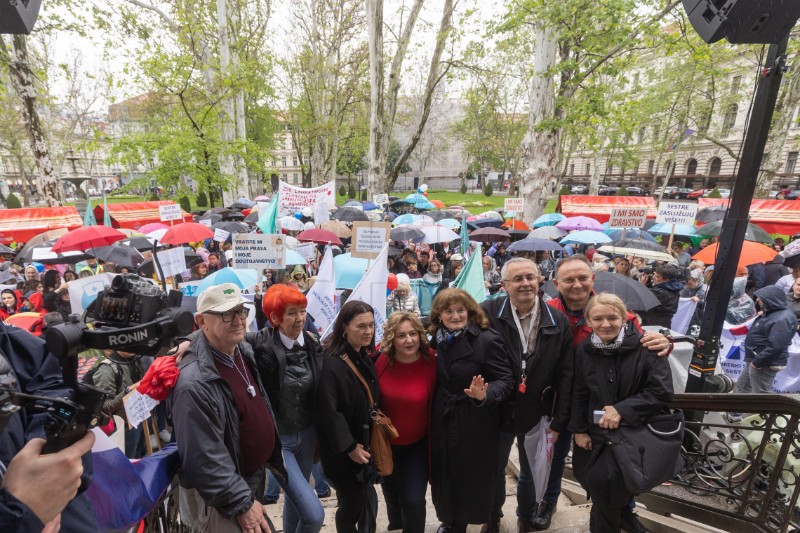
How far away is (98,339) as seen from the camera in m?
1.34

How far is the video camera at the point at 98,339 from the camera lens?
1157 millimetres

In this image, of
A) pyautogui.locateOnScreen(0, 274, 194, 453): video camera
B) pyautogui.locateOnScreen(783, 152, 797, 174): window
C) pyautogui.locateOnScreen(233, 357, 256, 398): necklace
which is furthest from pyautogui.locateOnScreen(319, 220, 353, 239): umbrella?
pyautogui.locateOnScreen(783, 152, 797, 174): window

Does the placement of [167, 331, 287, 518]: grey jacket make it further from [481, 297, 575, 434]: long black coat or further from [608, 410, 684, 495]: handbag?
[608, 410, 684, 495]: handbag

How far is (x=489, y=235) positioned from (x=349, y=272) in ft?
19.8

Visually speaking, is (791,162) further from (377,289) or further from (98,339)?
(98,339)

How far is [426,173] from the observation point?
2822 inches

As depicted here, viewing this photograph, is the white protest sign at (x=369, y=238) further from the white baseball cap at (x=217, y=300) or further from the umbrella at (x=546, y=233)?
the umbrella at (x=546, y=233)

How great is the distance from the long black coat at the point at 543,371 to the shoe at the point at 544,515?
33.9 inches

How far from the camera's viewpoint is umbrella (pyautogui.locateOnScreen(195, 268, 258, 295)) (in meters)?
6.06

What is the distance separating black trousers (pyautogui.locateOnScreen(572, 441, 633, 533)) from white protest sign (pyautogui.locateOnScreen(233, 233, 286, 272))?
4528mm

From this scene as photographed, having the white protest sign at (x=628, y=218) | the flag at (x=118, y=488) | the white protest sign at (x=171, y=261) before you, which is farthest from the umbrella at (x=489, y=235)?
the flag at (x=118, y=488)

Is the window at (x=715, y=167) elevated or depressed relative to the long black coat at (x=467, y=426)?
elevated

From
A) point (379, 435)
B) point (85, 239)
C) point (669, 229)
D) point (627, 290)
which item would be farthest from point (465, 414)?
point (669, 229)

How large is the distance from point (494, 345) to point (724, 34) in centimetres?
253
